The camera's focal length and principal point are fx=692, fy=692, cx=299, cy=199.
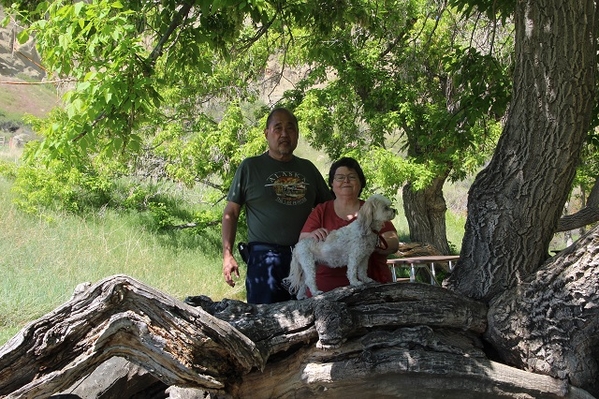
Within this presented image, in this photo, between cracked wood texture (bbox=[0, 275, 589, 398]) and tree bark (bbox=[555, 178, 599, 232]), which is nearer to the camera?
cracked wood texture (bbox=[0, 275, 589, 398])

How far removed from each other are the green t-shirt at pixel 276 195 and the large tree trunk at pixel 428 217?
9.77m

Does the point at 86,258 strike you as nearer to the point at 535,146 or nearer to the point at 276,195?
the point at 276,195

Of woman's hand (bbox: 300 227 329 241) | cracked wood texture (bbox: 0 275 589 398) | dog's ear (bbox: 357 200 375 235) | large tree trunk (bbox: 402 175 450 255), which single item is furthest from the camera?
large tree trunk (bbox: 402 175 450 255)

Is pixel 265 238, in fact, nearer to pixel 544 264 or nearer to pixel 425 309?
pixel 425 309

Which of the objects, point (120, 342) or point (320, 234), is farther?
point (320, 234)

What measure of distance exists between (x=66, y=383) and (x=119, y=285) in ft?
1.98

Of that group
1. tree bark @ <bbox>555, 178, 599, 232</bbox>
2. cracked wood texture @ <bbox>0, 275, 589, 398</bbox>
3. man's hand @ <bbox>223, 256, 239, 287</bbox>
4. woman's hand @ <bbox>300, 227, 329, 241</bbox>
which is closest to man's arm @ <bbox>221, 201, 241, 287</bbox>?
man's hand @ <bbox>223, 256, 239, 287</bbox>

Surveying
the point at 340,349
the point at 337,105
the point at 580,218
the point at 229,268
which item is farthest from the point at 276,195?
the point at 337,105

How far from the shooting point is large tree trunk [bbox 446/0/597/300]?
16.3 ft

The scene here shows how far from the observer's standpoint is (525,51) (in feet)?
16.8

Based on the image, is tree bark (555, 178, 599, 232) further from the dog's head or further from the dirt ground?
the dirt ground

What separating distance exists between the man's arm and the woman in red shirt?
718 millimetres

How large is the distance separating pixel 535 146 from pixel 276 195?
6.36 ft

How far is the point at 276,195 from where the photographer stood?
5277 millimetres
